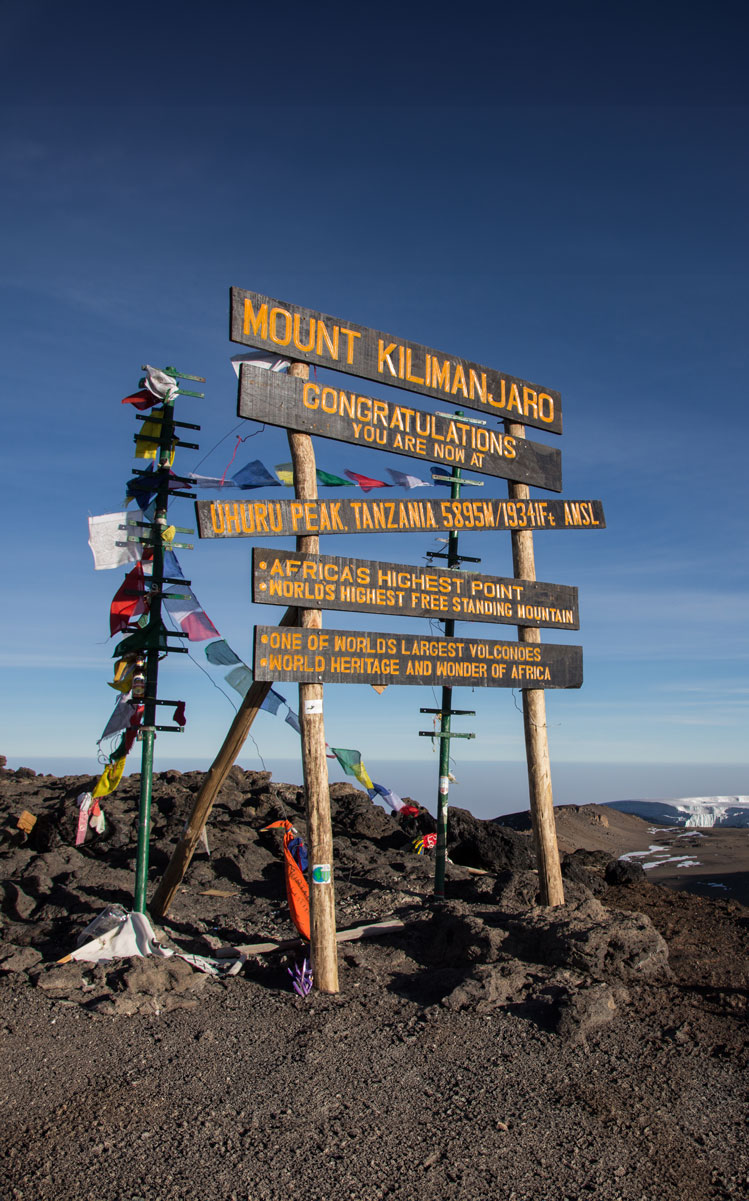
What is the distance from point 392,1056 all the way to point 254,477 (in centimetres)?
530

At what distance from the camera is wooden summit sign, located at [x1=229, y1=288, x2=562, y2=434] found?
25.2ft

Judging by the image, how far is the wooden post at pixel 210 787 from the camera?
8.44m

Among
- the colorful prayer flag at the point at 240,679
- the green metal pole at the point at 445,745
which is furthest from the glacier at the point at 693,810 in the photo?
the colorful prayer flag at the point at 240,679

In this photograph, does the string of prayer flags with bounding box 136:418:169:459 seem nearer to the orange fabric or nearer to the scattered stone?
the orange fabric

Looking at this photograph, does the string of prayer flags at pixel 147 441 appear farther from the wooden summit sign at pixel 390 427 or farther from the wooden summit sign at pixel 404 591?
the wooden summit sign at pixel 404 591

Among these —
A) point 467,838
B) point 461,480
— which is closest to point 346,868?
point 467,838

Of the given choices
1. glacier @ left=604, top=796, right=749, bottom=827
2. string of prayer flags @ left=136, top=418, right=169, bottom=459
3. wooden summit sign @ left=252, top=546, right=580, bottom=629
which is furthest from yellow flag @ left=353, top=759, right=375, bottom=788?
glacier @ left=604, top=796, right=749, bottom=827

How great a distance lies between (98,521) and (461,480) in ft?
15.6

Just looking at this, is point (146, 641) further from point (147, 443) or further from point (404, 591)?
point (404, 591)

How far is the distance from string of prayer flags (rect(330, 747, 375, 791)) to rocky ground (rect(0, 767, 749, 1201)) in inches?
64.0

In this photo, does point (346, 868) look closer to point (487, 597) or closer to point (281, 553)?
Answer: point (487, 597)

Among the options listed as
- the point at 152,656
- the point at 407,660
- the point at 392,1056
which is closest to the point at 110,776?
the point at 152,656

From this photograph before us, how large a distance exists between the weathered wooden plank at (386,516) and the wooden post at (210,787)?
178 cm

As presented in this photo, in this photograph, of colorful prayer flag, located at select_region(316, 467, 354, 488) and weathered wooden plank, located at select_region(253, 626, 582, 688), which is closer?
weathered wooden plank, located at select_region(253, 626, 582, 688)
